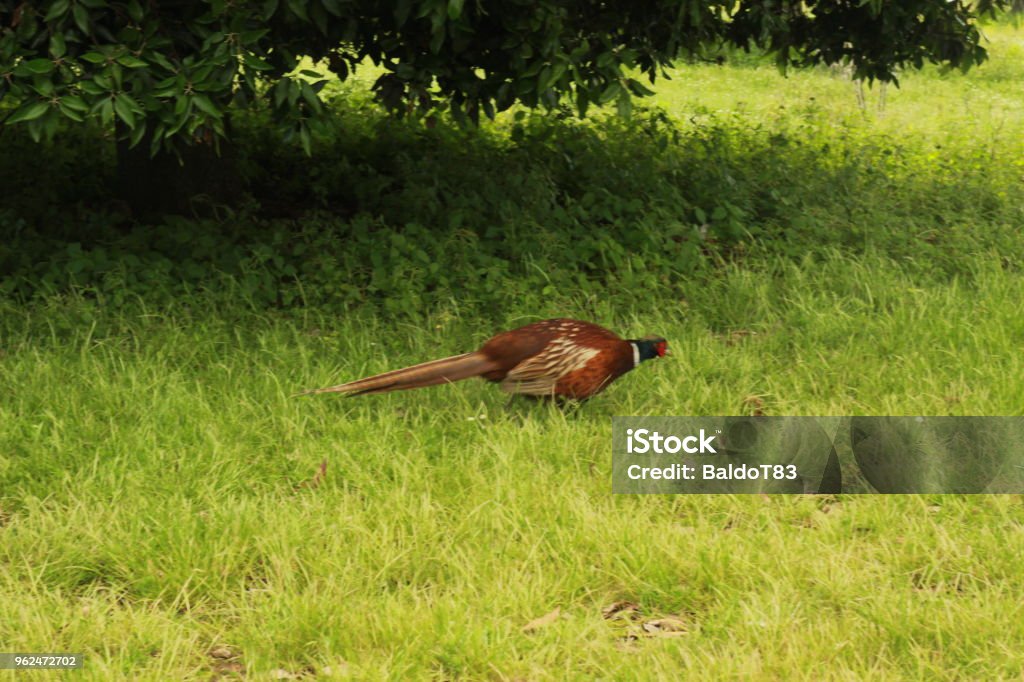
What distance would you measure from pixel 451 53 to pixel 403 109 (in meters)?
0.38

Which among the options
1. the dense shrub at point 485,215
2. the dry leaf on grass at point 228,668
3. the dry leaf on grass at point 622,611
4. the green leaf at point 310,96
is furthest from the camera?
the dense shrub at point 485,215

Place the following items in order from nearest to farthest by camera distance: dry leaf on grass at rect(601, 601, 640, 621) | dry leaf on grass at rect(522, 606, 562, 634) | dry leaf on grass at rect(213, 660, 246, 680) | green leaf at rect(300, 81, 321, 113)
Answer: dry leaf on grass at rect(213, 660, 246, 680) < dry leaf on grass at rect(522, 606, 562, 634) < dry leaf on grass at rect(601, 601, 640, 621) < green leaf at rect(300, 81, 321, 113)

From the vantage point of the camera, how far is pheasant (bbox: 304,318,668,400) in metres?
4.79

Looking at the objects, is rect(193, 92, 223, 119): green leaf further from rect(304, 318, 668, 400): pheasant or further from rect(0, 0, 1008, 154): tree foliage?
rect(304, 318, 668, 400): pheasant

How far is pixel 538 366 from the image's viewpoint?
15.8ft

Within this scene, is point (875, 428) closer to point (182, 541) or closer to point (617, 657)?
point (617, 657)

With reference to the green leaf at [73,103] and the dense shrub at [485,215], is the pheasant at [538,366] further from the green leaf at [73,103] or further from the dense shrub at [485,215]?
the green leaf at [73,103]

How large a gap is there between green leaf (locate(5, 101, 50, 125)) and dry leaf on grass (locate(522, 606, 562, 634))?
3.00 meters

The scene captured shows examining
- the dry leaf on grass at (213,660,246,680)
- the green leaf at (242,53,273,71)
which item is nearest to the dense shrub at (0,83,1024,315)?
the green leaf at (242,53,273,71)

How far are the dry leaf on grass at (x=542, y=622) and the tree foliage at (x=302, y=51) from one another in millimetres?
2540

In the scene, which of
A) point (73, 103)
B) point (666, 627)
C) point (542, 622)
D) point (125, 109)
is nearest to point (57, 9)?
point (73, 103)

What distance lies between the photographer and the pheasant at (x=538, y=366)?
4.79 m

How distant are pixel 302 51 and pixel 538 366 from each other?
2056 millimetres

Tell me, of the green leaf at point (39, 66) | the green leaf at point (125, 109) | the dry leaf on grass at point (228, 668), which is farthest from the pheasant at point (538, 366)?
the green leaf at point (39, 66)
